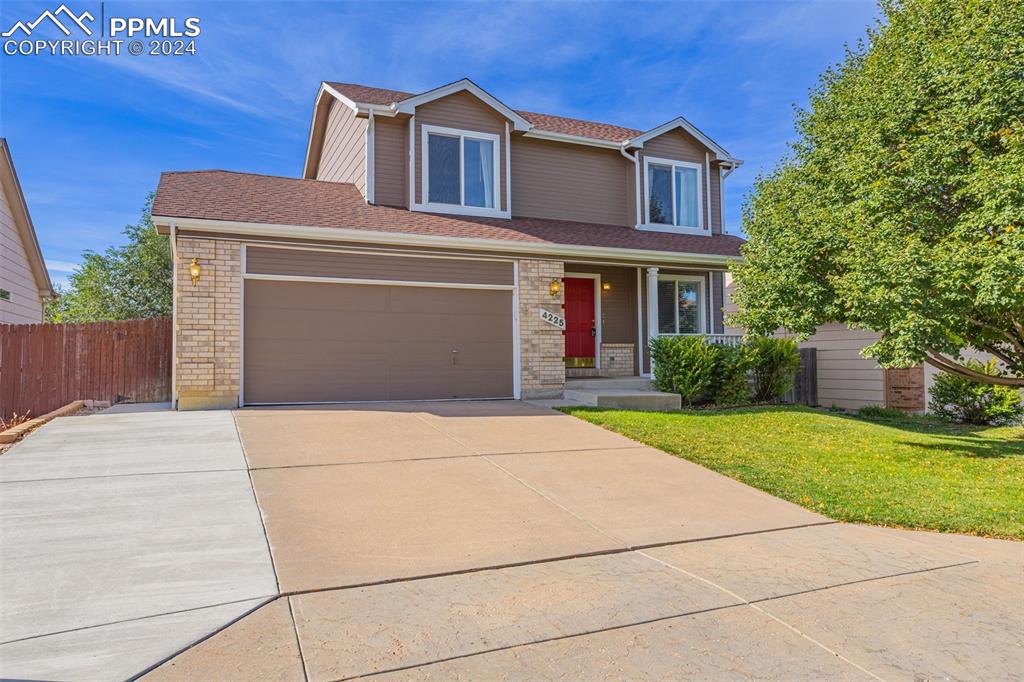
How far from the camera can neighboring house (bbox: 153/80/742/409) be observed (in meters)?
10.5

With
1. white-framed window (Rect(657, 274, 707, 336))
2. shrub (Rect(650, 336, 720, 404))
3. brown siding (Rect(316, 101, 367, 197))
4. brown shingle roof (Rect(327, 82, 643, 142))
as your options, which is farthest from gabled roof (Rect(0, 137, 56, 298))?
white-framed window (Rect(657, 274, 707, 336))

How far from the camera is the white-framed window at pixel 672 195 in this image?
50.7 feet

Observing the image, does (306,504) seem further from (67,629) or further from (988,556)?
(988,556)

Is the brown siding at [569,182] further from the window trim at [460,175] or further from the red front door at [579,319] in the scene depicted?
the red front door at [579,319]

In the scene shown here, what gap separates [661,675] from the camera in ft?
9.33

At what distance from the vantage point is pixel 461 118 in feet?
43.5

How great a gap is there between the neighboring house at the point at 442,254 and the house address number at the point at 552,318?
0.09 ft

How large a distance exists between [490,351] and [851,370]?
8.86 meters

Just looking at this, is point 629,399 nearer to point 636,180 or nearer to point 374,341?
point 374,341

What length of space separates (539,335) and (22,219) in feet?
44.1

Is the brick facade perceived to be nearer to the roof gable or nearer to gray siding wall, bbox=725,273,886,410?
gray siding wall, bbox=725,273,886,410

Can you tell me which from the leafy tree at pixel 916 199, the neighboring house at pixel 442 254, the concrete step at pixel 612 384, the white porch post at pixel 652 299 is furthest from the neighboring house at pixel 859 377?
the leafy tree at pixel 916 199

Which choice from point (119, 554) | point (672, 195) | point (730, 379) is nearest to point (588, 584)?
point (119, 554)

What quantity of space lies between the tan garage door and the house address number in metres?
0.72
